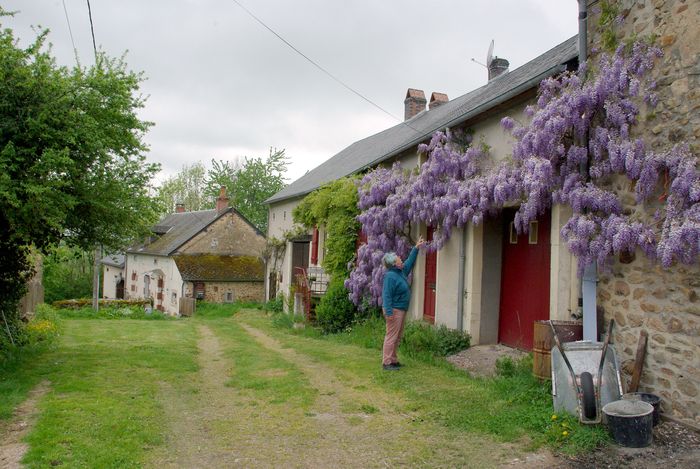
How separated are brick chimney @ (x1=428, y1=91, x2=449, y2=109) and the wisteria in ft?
35.8

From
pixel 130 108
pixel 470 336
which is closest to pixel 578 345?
pixel 470 336

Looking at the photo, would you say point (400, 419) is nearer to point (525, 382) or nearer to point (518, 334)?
point (525, 382)

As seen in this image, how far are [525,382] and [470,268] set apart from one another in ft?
8.58

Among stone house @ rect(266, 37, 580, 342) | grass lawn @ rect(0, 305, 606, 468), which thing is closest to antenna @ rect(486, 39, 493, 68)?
stone house @ rect(266, 37, 580, 342)

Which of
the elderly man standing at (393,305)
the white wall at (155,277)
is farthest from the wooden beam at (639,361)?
the white wall at (155,277)

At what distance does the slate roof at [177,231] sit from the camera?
103 ft

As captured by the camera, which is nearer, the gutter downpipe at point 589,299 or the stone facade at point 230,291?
the gutter downpipe at point 589,299

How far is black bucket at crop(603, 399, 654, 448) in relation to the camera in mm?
4414

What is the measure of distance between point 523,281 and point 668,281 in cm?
298

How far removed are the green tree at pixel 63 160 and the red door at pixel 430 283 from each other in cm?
497

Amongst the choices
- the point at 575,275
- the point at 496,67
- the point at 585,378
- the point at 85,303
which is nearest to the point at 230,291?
the point at 85,303

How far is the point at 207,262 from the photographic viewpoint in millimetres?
30531

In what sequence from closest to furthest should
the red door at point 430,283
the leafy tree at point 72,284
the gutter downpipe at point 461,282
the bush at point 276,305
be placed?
the gutter downpipe at point 461,282
the red door at point 430,283
the bush at point 276,305
the leafy tree at point 72,284

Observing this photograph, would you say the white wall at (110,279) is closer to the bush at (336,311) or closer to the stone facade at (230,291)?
the stone facade at (230,291)
